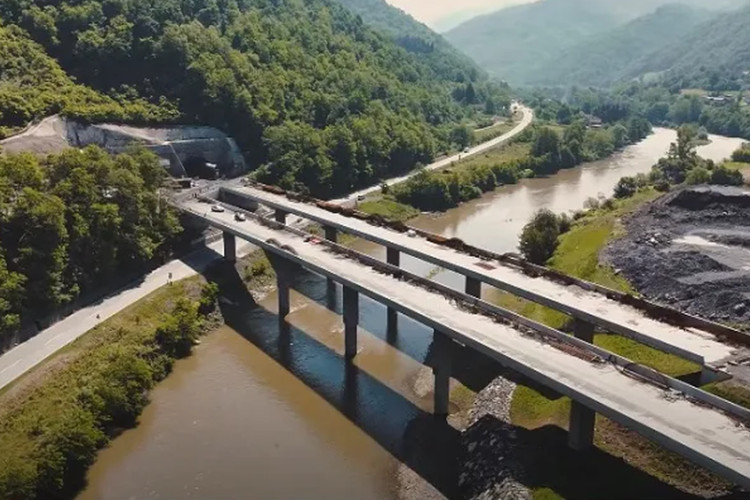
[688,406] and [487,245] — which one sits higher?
[688,406]

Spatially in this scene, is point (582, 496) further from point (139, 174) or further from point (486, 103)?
point (486, 103)

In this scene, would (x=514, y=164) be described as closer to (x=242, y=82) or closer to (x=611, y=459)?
(x=242, y=82)

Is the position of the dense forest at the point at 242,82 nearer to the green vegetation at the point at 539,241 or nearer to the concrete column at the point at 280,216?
the concrete column at the point at 280,216

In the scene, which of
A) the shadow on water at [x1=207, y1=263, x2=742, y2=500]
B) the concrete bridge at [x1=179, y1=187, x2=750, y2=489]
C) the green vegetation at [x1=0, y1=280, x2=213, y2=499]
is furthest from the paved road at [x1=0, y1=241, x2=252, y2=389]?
the shadow on water at [x1=207, y1=263, x2=742, y2=500]

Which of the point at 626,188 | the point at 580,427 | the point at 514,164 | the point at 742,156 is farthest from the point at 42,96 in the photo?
the point at 742,156

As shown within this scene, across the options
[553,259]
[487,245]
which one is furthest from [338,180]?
[553,259]

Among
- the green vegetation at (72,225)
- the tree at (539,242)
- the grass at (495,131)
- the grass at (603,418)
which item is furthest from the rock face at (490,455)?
the grass at (495,131)
